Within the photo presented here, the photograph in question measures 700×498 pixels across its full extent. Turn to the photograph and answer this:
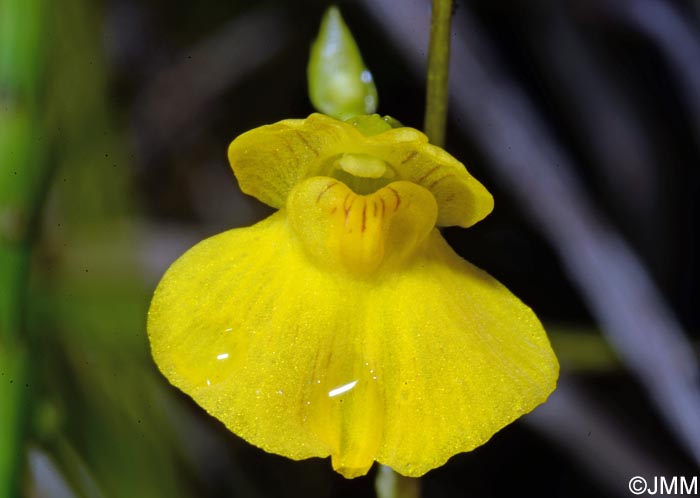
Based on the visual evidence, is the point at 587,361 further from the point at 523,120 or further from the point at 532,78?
the point at 532,78

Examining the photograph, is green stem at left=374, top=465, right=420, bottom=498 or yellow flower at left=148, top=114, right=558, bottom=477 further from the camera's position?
green stem at left=374, top=465, right=420, bottom=498

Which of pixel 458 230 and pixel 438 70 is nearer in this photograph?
pixel 438 70

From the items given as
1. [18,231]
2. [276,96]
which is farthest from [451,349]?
[276,96]

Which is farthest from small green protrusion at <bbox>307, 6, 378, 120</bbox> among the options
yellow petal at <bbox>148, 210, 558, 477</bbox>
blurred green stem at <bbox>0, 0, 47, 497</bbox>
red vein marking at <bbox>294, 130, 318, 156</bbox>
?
blurred green stem at <bbox>0, 0, 47, 497</bbox>

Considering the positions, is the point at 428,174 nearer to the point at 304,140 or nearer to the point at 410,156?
the point at 410,156

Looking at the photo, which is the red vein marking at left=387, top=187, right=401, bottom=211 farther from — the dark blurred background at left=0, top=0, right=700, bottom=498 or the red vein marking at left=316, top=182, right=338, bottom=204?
the dark blurred background at left=0, top=0, right=700, bottom=498

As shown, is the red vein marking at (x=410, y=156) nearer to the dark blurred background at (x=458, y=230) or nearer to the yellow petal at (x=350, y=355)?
the yellow petal at (x=350, y=355)

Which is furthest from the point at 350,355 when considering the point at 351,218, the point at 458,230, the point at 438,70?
the point at 458,230
